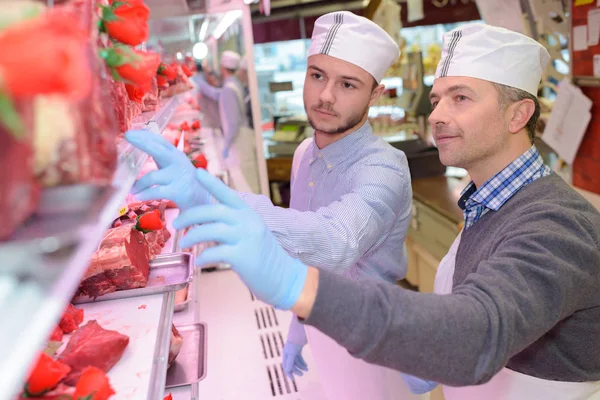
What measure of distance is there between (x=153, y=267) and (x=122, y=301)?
10.7 inches

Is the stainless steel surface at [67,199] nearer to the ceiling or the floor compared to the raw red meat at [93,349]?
nearer to the ceiling

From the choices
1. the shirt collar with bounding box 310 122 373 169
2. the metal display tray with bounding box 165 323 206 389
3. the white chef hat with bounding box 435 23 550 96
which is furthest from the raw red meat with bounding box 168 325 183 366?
the white chef hat with bounding box 435 23 550 96

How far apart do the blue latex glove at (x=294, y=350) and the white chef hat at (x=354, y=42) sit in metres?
1.25

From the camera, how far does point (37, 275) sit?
538 millimetres

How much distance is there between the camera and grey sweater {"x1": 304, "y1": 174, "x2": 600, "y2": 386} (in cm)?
106

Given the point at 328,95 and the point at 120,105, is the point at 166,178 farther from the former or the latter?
the point at 328,95

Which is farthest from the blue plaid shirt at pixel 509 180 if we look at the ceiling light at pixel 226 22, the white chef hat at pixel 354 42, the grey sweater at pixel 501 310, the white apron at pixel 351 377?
the ceiling light at pixel 226 22

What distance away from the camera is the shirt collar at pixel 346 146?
2344mm

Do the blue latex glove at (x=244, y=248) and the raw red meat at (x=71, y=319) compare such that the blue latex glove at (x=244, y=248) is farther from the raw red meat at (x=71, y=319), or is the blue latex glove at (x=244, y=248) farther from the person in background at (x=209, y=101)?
the person in background at (x=209, y=101)

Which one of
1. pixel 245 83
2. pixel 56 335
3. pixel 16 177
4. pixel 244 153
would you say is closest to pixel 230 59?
pixel 245 83

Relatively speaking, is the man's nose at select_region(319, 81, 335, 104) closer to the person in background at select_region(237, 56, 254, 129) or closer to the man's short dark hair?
the man's short dark hair

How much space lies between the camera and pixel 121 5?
1206 millimetres

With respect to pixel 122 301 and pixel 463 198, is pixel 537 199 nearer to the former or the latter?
pixel 463 198

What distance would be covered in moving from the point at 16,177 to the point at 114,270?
1344mm
